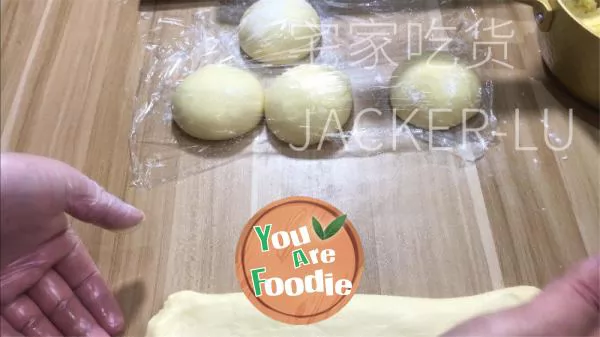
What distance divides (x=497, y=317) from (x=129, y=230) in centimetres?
53

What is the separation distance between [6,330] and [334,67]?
0.64 metres

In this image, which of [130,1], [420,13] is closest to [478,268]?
[420,13]

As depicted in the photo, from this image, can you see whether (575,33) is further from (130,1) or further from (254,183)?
(130,1)

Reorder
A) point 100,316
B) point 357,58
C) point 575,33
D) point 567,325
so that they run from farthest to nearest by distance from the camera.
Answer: point 357,58
point 575,33
point 100,316
point 567,325

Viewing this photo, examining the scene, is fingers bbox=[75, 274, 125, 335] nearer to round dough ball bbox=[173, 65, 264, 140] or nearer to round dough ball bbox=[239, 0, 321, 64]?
round dough ball bbox=[173, 65, 264, 140]

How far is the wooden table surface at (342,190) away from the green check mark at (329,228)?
0.03 meters

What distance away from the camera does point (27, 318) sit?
2.26 feet

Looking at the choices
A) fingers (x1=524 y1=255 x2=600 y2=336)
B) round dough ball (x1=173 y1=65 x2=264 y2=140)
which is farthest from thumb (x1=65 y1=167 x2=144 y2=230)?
fingers (x1=524 y1=255 x2=600 y2=336)

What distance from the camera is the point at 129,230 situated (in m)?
0.82

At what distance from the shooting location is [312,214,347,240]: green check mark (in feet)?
2.68

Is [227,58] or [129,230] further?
[227,58]

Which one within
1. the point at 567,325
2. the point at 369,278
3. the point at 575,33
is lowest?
the point at 369,278

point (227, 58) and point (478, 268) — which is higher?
point (227, 58)

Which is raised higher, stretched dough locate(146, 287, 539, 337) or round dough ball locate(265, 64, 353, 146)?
round dough ball locate(265, 64, 353, 146)
